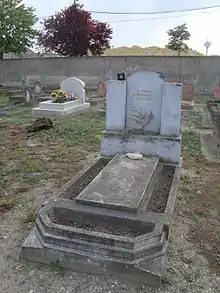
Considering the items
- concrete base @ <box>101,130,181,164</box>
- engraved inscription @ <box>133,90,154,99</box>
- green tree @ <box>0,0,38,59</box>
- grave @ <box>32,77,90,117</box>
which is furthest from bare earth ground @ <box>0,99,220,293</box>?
green tree @ <box>0,0,38,59</box>

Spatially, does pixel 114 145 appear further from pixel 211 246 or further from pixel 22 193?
pixel 211 246

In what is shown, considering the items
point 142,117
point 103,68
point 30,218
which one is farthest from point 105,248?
point 103,68

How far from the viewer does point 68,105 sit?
10.1 metres

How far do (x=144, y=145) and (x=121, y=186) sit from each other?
143cm

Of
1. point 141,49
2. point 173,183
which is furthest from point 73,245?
point 141,49

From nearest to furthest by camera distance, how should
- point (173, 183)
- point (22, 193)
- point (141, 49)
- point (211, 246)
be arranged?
point (211, 246)
point (173, 183)
point (22, 193)
point (141, 49)

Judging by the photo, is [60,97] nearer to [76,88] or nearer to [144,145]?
[76,88]

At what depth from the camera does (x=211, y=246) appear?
9.77ft

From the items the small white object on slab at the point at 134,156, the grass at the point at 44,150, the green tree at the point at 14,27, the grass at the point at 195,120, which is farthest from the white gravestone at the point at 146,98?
the green tree at the point at 14,27

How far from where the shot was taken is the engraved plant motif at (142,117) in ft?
15.9

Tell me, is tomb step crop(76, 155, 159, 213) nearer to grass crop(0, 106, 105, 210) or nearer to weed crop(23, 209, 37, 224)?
weed crop(23, 209, 37, 224)

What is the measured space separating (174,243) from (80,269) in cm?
95

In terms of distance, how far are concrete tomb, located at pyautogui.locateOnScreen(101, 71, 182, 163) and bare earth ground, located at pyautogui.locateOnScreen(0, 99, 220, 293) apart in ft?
2.11

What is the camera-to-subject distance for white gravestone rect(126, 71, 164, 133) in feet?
15.5
